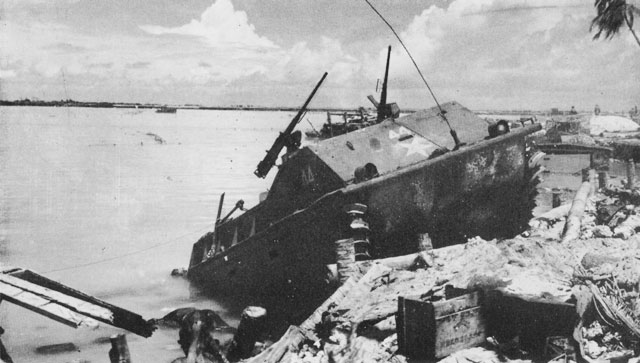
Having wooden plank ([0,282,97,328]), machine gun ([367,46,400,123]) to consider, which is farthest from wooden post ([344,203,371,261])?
wooden plank ([0,282,97,328])

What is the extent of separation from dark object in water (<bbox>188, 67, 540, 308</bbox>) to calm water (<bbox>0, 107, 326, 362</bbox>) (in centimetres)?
228

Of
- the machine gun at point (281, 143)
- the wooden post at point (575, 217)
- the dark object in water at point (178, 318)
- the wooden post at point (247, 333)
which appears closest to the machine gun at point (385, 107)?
the machine gun at point (281, 143)

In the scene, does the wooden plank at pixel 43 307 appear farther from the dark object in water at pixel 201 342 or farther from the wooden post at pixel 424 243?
the wooden post at pixel 424 243

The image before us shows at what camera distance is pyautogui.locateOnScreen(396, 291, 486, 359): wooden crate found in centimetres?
477

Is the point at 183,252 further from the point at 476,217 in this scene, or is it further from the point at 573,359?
the point at 573,359

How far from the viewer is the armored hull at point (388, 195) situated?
7.93 m

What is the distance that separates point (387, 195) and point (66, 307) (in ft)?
15.1

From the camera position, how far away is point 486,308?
508cm

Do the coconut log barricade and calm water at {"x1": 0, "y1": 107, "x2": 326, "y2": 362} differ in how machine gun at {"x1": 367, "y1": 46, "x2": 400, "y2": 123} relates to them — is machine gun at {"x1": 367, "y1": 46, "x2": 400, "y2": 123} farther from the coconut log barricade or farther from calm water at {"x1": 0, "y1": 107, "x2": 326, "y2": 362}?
calm water at {"x1": 0, "y1": 107, "x2": 326, "y2": 362}

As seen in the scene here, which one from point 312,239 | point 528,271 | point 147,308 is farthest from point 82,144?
point 528,271

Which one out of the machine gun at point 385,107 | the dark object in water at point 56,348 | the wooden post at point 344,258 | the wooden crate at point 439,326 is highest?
the machine gun at point 385,107

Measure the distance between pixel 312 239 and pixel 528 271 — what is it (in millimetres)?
3398

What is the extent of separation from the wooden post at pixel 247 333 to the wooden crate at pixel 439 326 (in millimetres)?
2108

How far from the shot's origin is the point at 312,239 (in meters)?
8.30
